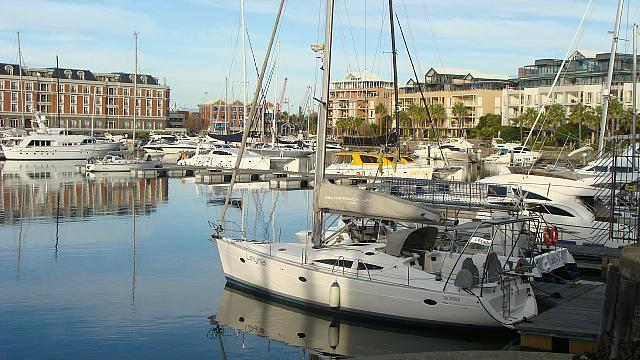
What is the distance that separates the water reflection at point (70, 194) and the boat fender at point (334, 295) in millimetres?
24560

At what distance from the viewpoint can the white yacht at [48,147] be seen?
8931 cm

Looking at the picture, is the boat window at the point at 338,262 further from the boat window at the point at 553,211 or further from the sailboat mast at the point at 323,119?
the boat window at the point at 553,211

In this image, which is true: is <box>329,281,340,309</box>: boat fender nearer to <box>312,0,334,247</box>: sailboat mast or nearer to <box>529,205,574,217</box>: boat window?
<box>312,0,334,247</box>: sailboat mast

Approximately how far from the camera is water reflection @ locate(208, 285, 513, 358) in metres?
18.7

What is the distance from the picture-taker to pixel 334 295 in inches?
795

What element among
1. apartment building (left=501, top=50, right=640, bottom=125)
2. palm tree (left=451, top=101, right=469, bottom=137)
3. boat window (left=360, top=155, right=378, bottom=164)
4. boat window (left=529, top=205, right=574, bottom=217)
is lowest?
boat window (left=529, top=205, right=574, bottom=217)

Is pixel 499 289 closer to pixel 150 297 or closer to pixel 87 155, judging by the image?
pixel 150 297

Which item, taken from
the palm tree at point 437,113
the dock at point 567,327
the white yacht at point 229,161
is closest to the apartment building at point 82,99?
the palm tree at point 437,113

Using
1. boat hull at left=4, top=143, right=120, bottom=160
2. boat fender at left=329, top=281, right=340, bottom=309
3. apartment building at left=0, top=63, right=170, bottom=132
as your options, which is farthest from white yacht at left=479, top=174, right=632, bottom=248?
apartment building at left=0, top=63, right=170, bottom=132

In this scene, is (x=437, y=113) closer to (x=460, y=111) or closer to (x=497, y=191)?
(x=460, y=111)

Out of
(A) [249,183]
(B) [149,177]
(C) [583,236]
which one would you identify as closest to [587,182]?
(C) [583,236]

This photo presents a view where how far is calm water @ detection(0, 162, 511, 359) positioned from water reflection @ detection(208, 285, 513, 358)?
1.2 inches

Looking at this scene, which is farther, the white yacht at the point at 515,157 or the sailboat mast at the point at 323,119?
the white yacht at the point at 515,157

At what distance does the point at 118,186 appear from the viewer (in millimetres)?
60469
